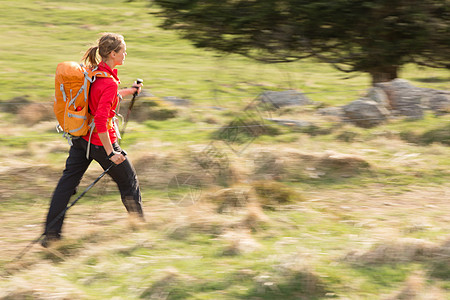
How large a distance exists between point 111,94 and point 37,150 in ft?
13.0

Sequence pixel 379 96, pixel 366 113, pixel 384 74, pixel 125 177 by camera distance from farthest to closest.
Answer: pixel 384 74, pixel 379 96, pixel 366 113, pixel 125 177

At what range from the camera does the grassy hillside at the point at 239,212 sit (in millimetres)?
4465

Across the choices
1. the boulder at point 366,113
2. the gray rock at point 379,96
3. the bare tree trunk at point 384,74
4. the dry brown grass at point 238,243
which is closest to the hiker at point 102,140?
the dry brown grass at point 238,243

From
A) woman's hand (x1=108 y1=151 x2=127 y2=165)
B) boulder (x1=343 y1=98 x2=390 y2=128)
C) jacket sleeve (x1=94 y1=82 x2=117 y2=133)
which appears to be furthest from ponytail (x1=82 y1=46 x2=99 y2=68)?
boulder (x1=343 y1=98 x2=390 y2=128)

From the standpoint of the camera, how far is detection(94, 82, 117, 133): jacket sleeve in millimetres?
4898

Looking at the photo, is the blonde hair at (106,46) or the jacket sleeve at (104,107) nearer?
the jacket sleeve at (104,107)

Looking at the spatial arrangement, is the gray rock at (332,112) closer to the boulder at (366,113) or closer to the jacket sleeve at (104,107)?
the boulder at (366,113)

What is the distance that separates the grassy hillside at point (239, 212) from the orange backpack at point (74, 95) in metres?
1.04

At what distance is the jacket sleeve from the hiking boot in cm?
105

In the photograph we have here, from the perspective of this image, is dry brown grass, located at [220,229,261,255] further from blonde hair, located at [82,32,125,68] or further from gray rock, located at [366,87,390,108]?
gray rock, located at [366,87,390,108]

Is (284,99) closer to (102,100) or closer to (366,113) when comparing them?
(366,113)

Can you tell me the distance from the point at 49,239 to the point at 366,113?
6659 millimetres

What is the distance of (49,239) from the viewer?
17.1 ft

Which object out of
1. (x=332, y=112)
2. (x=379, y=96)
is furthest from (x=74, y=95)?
(x=379, y=96)
